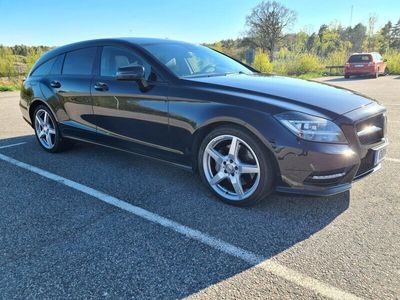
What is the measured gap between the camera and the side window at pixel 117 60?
3.81 meters

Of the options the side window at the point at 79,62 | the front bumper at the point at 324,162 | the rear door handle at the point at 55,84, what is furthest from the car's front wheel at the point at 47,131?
the front bumper at the point at 324,162

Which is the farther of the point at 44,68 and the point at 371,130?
the point at 44,68

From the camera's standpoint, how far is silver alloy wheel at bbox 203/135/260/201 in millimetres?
3174

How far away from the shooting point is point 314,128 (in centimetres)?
283

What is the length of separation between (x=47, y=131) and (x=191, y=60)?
2.53m

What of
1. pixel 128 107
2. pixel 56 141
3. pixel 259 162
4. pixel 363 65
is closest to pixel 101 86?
pixel 128 107

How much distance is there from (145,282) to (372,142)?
2242mm

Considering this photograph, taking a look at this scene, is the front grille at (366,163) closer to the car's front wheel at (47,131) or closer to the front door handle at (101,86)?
the front door handle at (101,86)

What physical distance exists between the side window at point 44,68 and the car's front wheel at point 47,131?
49 cm

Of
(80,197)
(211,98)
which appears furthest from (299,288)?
(80,197)

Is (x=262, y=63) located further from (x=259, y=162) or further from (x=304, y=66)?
(x=259, y=162)

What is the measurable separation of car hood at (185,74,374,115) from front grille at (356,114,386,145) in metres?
0.17

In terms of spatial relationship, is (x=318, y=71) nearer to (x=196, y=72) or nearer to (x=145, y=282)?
(x=196, y=72)

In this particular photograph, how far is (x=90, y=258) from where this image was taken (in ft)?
8.29
